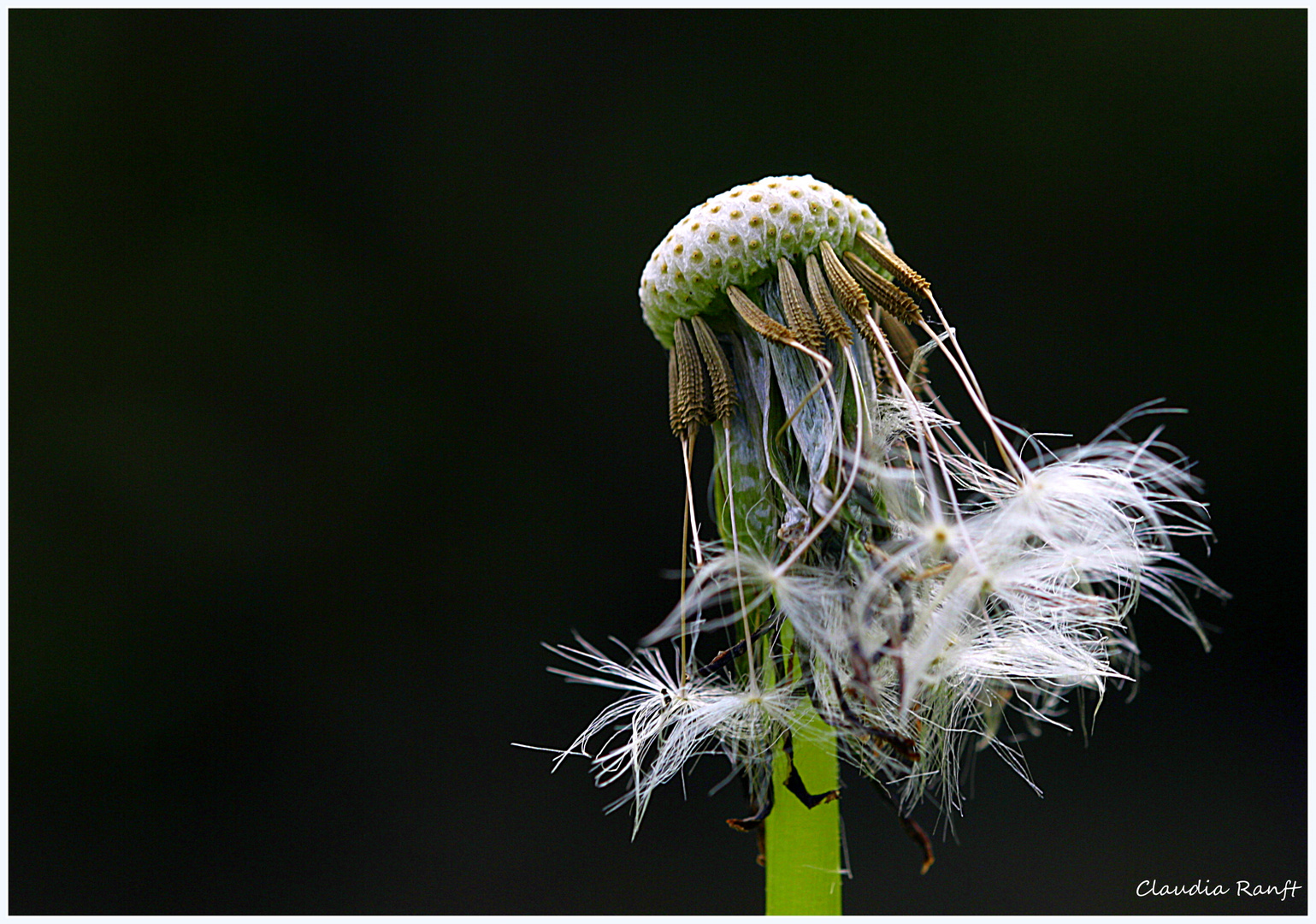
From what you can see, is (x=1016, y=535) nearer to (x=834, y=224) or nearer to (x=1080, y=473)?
(x=1080, y=473)

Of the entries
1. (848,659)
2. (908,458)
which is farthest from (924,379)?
→ (848,659)

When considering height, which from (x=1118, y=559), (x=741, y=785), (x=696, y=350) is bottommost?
(x=741, y=785)

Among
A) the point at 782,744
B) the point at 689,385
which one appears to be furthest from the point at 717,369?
the point at 782,744

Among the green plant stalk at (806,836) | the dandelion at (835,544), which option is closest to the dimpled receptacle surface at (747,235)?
the dandelion at (835,544)

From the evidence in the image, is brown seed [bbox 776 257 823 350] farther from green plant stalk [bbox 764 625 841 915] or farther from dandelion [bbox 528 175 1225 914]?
green plant stalk [bbox 764 625 841 915]

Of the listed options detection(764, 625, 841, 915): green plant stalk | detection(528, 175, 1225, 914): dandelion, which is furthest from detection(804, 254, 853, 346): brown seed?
detection(764, 625, 841, 915): green plant stalk

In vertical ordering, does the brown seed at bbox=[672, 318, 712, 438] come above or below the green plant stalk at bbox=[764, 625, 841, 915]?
above
